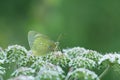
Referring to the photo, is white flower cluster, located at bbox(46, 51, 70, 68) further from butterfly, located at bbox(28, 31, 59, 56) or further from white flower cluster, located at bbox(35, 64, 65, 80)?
white flower cluster, located at bbox(35, 64, 65, 80)

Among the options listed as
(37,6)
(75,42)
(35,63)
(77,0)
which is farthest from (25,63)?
(37,6)

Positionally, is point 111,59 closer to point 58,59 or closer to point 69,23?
point 58,59

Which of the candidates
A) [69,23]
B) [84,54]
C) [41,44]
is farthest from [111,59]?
[69,23]

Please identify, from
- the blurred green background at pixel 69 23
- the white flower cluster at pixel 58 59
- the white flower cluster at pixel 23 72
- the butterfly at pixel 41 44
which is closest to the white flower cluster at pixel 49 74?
the white flower cluster at pixel 23 72

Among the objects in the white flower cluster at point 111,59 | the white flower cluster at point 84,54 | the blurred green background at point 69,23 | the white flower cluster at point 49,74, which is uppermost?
the blurred green background at point 69,23

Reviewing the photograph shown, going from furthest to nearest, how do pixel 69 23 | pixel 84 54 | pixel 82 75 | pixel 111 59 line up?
pixel 69 23, pixel 84 54, pixel 111 59, pixel 82 75

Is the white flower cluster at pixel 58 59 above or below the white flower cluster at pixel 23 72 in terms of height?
above

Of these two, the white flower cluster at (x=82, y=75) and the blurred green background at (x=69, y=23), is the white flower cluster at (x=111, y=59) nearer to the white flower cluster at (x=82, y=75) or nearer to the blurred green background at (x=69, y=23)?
the white flower cluster at (x=82, y=75)

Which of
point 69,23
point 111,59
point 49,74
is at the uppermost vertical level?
point 69,23
